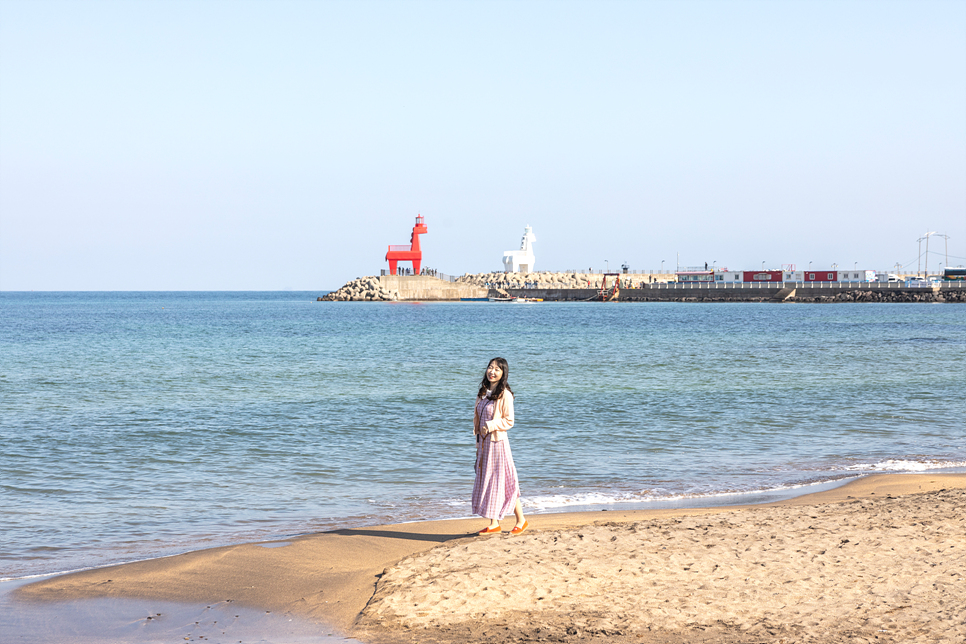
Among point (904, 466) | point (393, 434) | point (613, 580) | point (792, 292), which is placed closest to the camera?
point (613, 580)

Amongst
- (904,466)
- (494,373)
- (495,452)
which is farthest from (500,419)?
(904,466)

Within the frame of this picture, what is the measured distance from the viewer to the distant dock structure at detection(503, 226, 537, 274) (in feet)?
472

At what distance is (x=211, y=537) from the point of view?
9.05 meters

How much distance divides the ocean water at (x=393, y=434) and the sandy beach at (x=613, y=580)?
53.1 inches

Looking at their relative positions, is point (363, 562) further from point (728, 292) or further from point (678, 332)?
point (728, 292)

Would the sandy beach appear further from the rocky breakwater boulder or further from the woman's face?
the rocky breakwater boulder

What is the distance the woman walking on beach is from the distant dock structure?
136m

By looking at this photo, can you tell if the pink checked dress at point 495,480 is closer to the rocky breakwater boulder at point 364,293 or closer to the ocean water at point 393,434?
the ocean water at point 393,434

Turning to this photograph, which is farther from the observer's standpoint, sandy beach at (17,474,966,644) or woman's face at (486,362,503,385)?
woman's face at (486,362,503,385)

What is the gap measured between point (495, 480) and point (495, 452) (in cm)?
27

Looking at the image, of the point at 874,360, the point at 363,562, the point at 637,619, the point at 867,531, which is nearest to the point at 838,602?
the point at 637,619

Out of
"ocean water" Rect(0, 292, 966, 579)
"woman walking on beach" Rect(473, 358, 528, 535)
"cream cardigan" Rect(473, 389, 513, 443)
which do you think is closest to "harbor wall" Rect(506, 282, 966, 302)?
"ocean water" Rect(0, 292, 966, 579)

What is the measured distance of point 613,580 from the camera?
6.48m

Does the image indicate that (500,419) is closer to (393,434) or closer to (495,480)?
(495,480)
